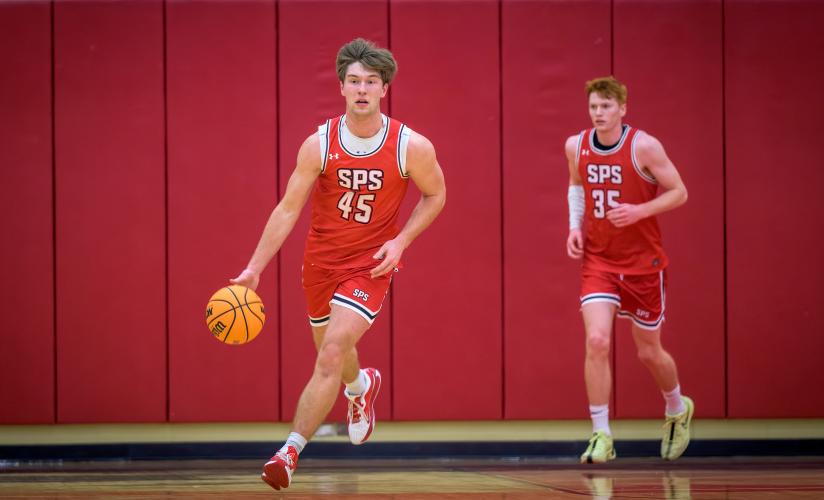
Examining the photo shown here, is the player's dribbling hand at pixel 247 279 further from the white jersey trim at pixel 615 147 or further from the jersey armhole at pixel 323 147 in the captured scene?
the white jersey trim at pixel 615 147

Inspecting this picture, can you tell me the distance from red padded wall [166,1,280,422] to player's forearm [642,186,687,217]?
2.65 meters

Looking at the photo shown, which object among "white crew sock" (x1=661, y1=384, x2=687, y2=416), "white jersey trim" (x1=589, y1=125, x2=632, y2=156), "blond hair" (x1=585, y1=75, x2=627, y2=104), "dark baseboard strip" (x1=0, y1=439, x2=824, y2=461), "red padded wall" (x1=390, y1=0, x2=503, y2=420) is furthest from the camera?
"red padded wall" (x1=390, y1=0, x2=503, y2=420)

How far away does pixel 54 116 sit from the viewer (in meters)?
7.47

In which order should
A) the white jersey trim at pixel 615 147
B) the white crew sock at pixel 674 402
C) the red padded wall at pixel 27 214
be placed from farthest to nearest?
1. the red padded wall at pixel 27 214
2. the white crew sock at pixel 674 402
3. the white jersey trim at pixel 615 147

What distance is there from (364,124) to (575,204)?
6.01ft

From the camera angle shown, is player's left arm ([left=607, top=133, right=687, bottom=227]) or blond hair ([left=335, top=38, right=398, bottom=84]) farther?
player's left arm ([left=607, top=133, right=687, bottom=227])

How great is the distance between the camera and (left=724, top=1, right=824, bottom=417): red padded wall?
7738mm

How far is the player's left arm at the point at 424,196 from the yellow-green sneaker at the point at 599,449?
1734mm

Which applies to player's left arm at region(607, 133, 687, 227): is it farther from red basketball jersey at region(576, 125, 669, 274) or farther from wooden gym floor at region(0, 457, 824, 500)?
wooden gym floor at region(0, 457, 824, 500)

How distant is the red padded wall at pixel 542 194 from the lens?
7.66m

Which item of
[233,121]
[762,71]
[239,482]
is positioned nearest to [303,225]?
[233,121]

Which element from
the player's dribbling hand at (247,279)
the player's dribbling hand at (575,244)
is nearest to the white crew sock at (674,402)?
the player's dribbling hand at (575,244)

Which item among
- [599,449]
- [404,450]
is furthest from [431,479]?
[404,450]

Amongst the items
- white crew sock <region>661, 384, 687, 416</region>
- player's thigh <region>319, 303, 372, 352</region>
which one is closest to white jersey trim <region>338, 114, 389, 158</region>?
player's thigh <region>319, 303, 372, 352</region>
